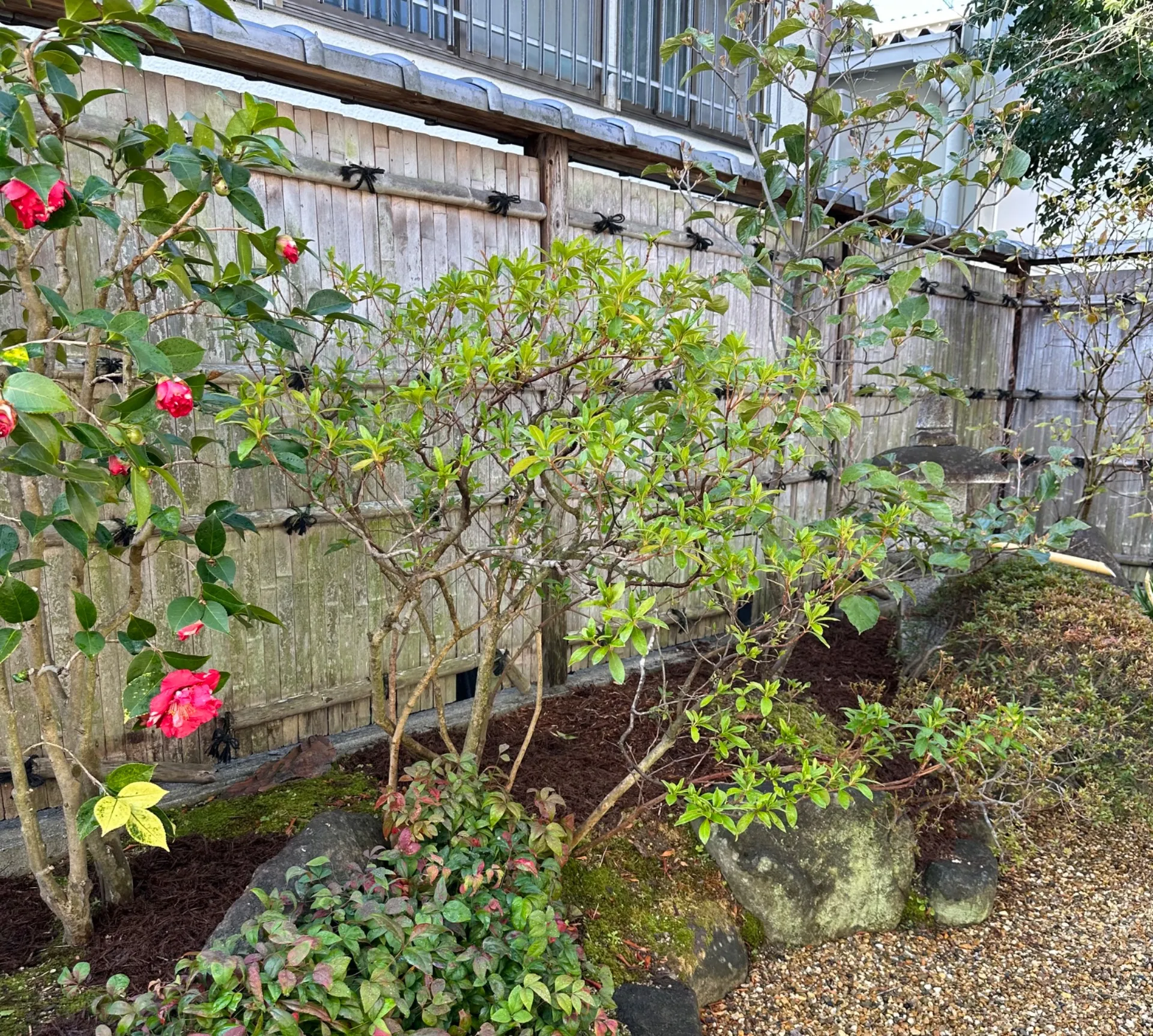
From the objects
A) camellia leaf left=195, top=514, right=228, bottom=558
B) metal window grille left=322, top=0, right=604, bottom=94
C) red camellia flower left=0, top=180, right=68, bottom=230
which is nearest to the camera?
red camellia flower left=0, top=180, right=68, bottom=230

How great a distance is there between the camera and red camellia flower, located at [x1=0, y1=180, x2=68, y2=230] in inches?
55.0

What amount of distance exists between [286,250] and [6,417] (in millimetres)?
835

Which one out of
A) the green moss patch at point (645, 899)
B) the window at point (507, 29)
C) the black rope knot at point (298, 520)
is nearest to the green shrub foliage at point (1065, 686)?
the green moss patch at point (645, 899)

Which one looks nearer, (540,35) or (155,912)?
(155,912)

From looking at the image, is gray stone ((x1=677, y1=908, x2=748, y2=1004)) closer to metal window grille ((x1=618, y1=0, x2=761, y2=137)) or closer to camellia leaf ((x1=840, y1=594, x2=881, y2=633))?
camellia leaf ((x1=840, y1=594, x2=881, y2=633))

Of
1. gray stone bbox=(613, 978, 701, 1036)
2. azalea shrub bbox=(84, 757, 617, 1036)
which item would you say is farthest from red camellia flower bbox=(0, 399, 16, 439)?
gray stone bbox=(613, 978, 701, 1036)

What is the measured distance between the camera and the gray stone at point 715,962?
7.97 ft

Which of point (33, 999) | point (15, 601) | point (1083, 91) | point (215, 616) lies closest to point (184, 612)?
point (215, 616)

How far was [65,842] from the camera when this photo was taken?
8.45ft

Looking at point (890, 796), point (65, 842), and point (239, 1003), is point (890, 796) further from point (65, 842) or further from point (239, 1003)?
point (65, 842)

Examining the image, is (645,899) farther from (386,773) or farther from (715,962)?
(386,773)

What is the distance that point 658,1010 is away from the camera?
2.16 meters

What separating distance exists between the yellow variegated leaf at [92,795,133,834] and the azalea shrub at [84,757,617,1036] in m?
0.49

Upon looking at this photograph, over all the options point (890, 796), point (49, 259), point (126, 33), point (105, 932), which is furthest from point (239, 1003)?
point (890, 796)
